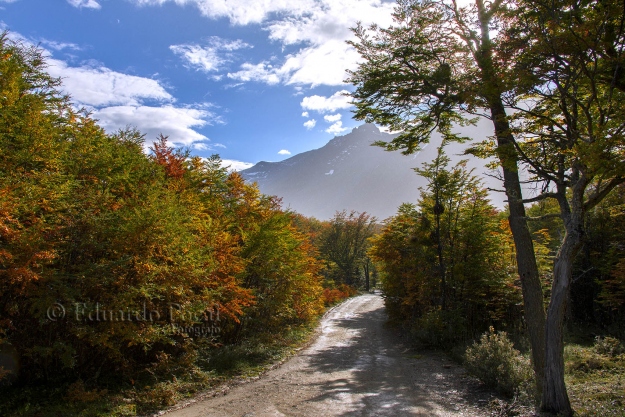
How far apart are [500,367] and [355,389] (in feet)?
11.0

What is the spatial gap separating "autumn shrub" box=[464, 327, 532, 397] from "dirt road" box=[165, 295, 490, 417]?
1.22 ft

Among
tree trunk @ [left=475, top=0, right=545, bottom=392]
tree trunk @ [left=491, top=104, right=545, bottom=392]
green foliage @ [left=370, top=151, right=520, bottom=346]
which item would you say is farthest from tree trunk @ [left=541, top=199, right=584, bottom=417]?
green foliage @ [left=370, top=151, right=520, bottom=346]

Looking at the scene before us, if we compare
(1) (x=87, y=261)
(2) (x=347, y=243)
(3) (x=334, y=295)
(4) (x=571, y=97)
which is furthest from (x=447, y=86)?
(2) (x=347, y=243)

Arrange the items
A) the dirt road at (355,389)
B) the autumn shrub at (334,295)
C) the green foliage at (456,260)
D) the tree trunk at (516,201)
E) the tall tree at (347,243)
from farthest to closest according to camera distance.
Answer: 1. the tall tree at (347,243)
2. the autumn shrub at (334,295)
3. the green foliage at (456,260)
4. the tree trunk at (516,201)
5. the dirt road at (355,389)

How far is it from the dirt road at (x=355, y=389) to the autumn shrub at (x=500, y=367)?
1.22 feet

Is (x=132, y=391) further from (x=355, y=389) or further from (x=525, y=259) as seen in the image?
(x=525, y=259)

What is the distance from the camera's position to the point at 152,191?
761 centimetres

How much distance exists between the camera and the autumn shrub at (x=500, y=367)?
7.20 meters

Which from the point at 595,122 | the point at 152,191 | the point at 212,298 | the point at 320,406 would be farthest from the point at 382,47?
the point at 320,406

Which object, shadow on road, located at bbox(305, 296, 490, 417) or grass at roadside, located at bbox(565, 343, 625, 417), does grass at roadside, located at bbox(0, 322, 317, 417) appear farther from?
grass at roadside, located at bbox(565, 343, 625, 417)

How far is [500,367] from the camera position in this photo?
7.56 metres

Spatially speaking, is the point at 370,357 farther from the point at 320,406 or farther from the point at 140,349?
the point at 140,349

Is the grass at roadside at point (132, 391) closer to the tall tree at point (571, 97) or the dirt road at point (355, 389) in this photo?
the dirt road at point (355, 389)

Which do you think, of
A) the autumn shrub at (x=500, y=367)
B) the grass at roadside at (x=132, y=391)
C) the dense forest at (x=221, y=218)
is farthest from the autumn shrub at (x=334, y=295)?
the autumn shrub at (x=500, y=367)
